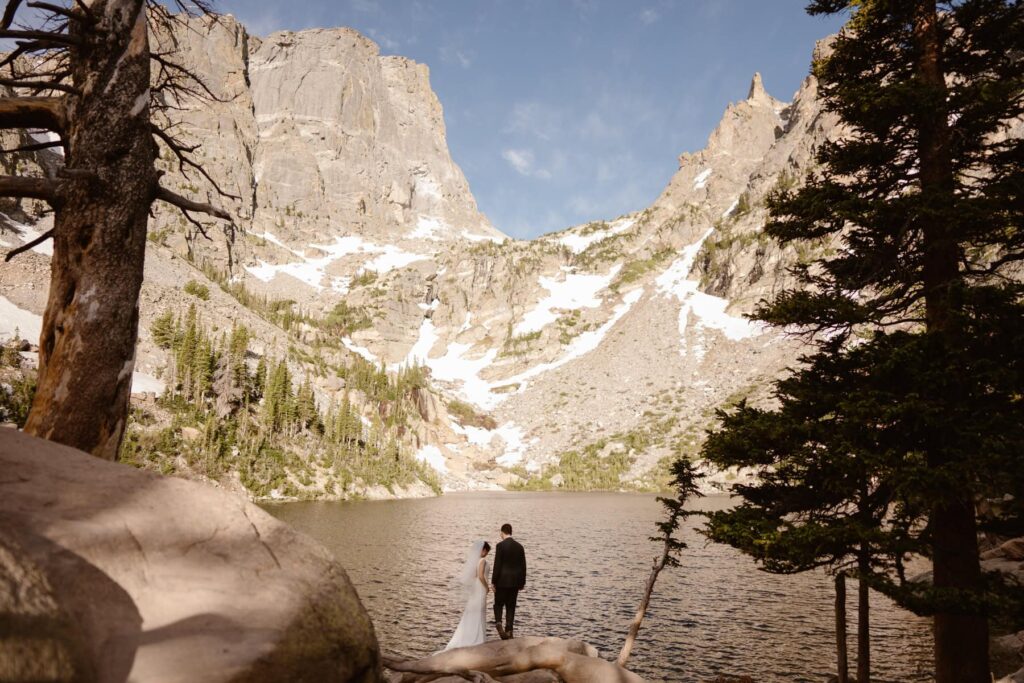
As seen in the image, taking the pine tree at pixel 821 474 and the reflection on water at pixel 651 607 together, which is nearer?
the pine tree at pixel 821 474

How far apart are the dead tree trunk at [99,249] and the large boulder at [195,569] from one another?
1590mm

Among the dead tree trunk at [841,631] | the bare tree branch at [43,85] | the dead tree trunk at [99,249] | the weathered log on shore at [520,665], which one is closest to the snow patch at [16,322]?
the bare tree branch at [43,85]

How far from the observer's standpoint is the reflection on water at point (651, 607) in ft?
60.2

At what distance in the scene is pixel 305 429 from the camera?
344 ft

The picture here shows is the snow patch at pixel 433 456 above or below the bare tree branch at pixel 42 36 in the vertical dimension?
below

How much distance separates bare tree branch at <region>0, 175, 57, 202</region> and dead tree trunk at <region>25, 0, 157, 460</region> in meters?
0.12

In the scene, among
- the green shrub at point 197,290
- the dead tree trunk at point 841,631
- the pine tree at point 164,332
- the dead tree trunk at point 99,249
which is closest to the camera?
the dead tree trunk at point 99,249

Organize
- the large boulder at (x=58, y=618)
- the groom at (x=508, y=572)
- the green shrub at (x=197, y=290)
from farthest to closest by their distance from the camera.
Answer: the green shrub at (x=197, y=290) → the groom at (x=508, y=572) → the large boulder at (x=58, y=618)

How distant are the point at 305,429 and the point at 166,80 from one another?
104 meters

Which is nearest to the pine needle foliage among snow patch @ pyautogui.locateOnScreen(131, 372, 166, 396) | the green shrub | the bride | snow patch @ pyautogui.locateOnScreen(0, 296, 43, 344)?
snow patch @ pyautogui.locateOnScreen(131, 372, 166, 396)

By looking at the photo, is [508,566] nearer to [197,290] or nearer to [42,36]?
[42,36]

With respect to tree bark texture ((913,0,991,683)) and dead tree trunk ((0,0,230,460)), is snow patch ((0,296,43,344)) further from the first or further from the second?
tree bark texture ((913,0,991,683))

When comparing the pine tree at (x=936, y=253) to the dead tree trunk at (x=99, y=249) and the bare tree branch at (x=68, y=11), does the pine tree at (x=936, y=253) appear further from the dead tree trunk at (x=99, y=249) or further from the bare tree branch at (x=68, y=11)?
the bare tree branch at (x=68, y=11)

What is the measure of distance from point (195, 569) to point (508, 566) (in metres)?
9.18
